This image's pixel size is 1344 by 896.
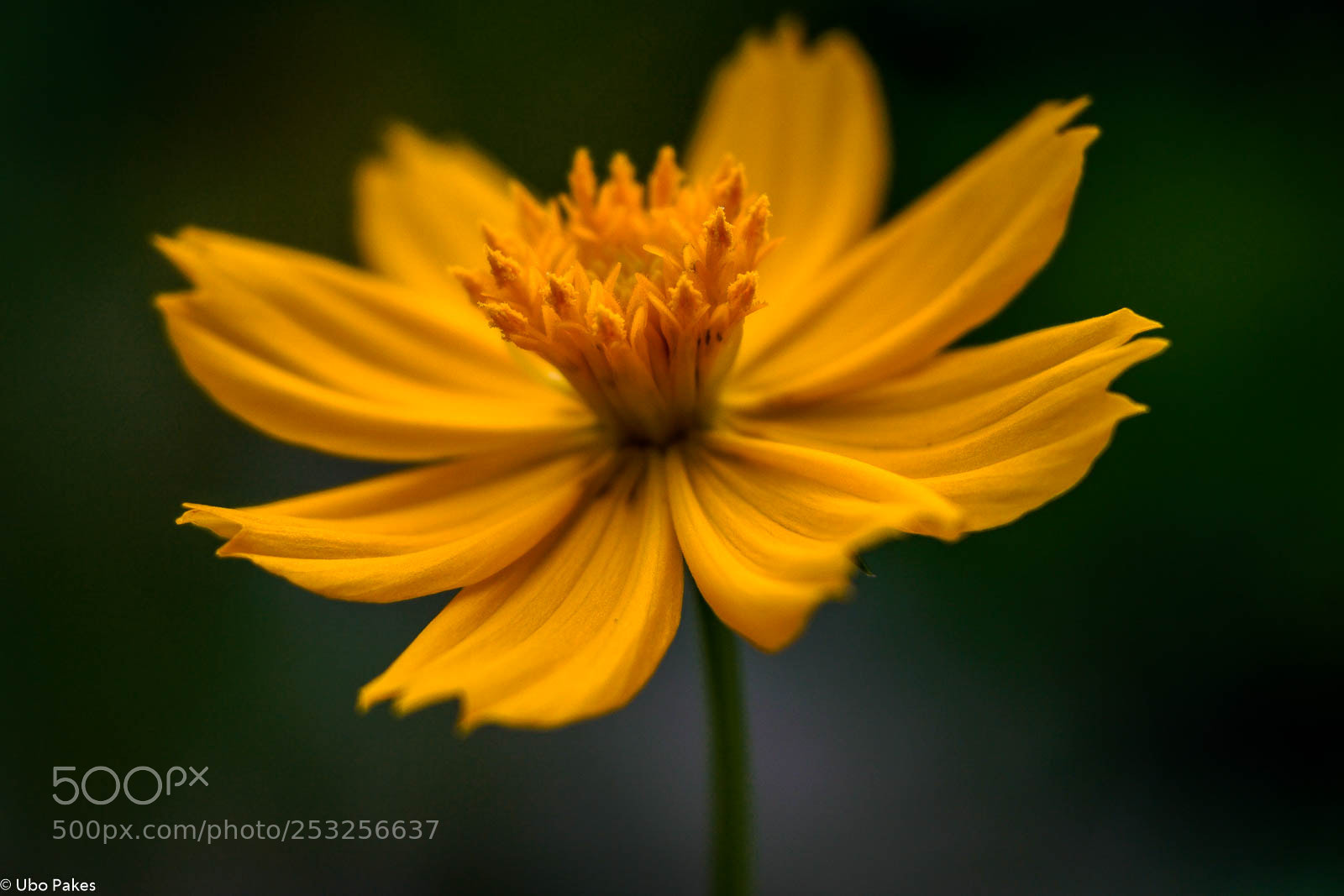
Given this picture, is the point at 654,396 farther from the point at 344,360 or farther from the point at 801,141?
the point at 801,141

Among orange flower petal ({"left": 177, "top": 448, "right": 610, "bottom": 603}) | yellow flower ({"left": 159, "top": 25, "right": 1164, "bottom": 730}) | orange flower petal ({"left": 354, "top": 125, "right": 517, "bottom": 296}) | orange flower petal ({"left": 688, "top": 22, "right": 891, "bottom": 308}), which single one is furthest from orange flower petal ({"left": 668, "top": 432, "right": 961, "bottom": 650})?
orange flower petal ({"left": 354, "top": 125, "right": 517, "bottom": 296})

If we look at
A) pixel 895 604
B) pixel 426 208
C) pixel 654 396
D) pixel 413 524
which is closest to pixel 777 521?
pixel 654 396

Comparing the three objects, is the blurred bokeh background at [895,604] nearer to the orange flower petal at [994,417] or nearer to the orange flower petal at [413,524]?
the orange flower petal at [994,417]

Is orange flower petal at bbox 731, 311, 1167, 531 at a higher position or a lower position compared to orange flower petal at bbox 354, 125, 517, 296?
lower

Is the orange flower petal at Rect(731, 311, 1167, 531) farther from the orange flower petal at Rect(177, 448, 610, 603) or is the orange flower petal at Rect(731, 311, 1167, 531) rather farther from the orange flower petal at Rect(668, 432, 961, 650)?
the orange flower petal at Rect(177, 448, 610, 603)

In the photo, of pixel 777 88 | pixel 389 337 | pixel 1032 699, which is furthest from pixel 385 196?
pixel 1032 699

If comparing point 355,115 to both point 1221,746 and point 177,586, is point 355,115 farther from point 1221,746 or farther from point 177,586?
point 1221,746

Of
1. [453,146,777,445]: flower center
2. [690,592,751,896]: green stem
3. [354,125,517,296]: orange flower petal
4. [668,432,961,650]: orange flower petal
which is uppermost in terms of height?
[354,125,517,296]: orange flower petal

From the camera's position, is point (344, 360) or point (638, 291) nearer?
point (638, 291)
